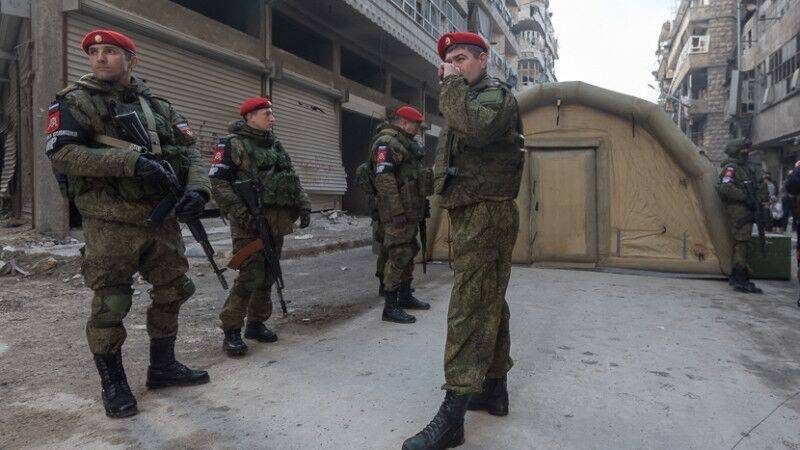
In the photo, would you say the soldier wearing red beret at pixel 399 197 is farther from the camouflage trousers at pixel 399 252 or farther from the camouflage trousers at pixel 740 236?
the camouflage trousers at pixel 740 236

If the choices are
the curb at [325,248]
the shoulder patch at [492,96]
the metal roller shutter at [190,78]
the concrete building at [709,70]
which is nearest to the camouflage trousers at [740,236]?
the shoulder patch at [492,96]

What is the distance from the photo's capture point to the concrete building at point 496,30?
24656mm

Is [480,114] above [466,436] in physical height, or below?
above

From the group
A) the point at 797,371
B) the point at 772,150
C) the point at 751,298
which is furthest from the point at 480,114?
the point at 772,150

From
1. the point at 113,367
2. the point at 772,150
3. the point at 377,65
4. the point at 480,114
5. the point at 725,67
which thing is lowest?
the point at 113,367

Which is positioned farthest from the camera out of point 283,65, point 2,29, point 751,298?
point 283,65

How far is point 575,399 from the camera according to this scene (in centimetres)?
257

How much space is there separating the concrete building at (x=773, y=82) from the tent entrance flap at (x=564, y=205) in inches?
550

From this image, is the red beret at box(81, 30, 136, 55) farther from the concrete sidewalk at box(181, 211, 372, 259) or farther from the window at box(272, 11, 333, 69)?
the window at box(272, 11, 333, 69)

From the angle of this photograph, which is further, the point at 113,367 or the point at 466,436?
the point at 113,367

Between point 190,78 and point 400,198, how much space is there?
6.98 meters

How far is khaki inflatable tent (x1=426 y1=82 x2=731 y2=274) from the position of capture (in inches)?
256

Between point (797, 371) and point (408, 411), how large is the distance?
252 centimetres

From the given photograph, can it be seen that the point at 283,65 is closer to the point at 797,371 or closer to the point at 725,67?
the point at 797,371
